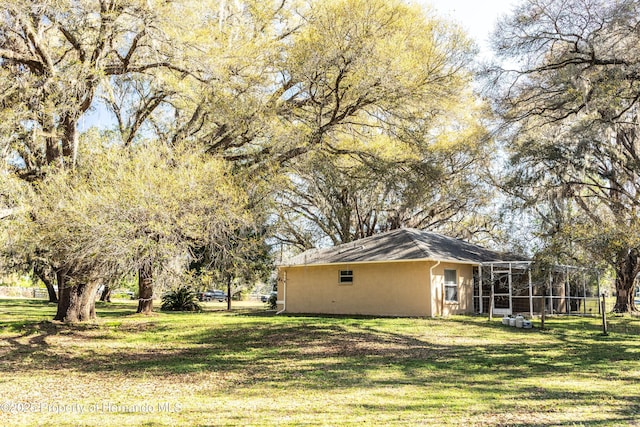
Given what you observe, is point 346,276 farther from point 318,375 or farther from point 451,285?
point 318,375

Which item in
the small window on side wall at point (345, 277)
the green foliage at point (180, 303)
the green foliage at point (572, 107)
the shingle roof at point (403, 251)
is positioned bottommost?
the green foliage at point (180, 303)

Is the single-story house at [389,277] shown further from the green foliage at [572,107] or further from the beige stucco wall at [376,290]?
the green foliage at [572,107]

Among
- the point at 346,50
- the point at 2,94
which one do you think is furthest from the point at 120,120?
the point at 346,50

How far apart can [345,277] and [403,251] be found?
108 inches

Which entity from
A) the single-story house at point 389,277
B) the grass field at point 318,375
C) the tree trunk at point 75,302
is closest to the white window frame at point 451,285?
the single-story house at point 389,277

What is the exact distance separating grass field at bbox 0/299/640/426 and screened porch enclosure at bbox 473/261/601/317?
509 centimetres

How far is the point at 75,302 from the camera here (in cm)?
1516

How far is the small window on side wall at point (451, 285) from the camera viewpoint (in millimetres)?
19609

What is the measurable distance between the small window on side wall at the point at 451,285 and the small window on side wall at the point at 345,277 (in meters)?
3.58

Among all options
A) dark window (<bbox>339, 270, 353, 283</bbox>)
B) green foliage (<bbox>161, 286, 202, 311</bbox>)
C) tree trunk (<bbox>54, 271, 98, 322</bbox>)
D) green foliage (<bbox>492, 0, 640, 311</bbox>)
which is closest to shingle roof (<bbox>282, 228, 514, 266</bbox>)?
dark window (<bbox>339, 270, 353, 283</bbox>)

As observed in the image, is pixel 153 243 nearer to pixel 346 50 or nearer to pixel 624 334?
pixel 346 50

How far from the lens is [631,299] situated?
23.3 metres

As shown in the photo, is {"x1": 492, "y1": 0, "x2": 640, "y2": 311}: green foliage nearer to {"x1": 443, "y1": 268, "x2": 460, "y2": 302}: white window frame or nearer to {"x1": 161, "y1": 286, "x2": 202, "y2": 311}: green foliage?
{"x1": 443, "y1": 268, "x2": 460, "y2": 302}: white window frame

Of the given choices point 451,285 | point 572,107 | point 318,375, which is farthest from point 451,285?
point 318,375
